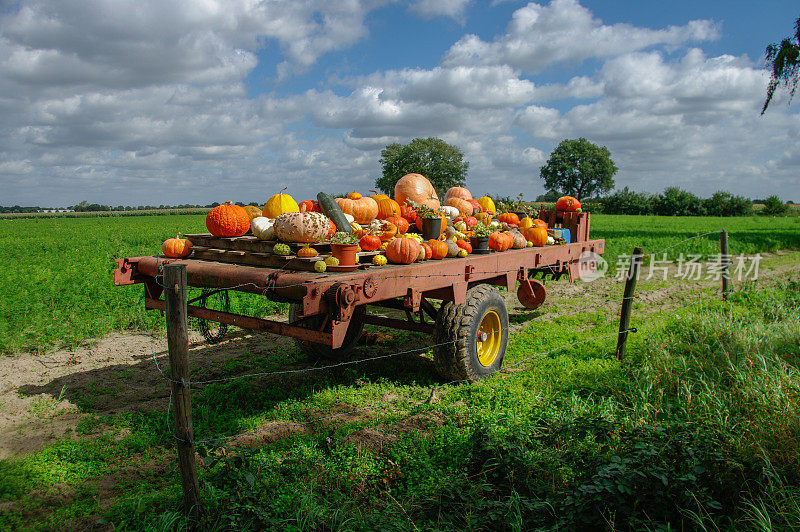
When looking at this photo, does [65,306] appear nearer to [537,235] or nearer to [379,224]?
[379,224]

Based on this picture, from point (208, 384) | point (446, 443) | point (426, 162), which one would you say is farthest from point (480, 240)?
point (426, 162)

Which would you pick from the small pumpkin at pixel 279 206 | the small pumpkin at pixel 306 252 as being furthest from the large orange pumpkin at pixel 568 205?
the small pumpkin at pixel 306 252

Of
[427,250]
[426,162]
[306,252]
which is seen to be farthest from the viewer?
[426,162]

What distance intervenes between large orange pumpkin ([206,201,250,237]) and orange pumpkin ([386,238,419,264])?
163 centimetres

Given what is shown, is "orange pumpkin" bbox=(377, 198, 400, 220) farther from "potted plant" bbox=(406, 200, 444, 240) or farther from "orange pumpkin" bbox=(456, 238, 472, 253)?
"orange pumpkin" bbox=(456, 238, 472, 253)

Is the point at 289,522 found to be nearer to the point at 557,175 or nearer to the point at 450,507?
the point at 450,507

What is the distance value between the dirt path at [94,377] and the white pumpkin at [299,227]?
4.89 feet

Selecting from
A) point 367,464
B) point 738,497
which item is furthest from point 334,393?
point 738,497

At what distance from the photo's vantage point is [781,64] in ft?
66.8

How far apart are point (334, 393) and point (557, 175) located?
81122 mm

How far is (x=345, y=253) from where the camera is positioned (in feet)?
14.1

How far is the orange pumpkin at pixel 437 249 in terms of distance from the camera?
17.4 feet

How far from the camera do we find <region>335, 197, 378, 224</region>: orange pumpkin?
A: 6.08m

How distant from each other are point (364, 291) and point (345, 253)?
1.61 ft
